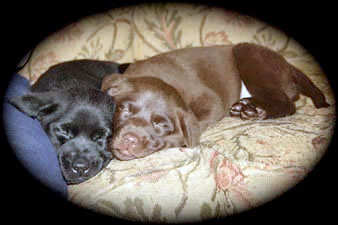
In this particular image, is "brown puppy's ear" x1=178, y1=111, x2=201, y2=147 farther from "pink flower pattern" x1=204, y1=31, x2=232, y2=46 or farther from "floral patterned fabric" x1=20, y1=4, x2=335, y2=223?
"pink flower pattern" x1=204, y1=31, x2=232, y2=46

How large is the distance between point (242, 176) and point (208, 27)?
190 cm

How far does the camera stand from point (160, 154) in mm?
2207

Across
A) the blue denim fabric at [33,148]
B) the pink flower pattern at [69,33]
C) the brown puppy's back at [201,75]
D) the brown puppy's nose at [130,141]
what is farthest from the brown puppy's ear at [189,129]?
the pink flower pattern at [69,33]

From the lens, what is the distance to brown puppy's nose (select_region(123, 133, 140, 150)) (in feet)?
7.02

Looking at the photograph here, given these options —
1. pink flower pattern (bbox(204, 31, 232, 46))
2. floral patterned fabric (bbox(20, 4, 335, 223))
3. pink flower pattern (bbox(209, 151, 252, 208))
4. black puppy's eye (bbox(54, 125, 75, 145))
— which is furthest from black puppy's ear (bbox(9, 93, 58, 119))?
pink flower pattern (bbox(204, 31, 232, 46))

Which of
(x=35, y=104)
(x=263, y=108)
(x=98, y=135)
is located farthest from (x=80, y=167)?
(x=263, y=108)

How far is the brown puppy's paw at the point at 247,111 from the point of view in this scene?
261 centimetres

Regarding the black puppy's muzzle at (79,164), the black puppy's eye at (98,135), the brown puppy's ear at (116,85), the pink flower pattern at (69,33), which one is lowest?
the black puppy's muzzle at (79,164)

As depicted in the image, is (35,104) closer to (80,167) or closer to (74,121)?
(74,121)

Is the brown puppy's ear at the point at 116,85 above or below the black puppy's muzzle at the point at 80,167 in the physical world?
above

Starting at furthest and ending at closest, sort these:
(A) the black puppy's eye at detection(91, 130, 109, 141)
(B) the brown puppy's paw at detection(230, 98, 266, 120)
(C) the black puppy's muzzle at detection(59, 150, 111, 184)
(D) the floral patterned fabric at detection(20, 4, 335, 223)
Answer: (B) the brown puppy's paw at detection(230, 98, 266, 120) < (A) the black puppy's eye at detection(91, 130, 109, 141) < (C) the black puppy's muzzle at detection(59, 150, 111, 184) < (D) the floral patterned fabric at detection(20, 4, 335, 223)

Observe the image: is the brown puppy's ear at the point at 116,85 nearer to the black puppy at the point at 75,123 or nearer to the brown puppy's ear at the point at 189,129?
the black puppy at the point at 75,123

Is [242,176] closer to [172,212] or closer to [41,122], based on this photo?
[172,212]

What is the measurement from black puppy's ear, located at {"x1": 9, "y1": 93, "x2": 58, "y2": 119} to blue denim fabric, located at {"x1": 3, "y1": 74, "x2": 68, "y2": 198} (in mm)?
64
